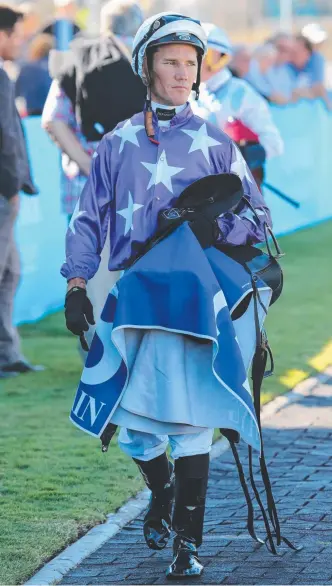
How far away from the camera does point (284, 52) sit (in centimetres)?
1823

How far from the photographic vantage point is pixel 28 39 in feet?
51.3

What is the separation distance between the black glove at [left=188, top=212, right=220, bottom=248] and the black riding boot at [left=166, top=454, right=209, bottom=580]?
71 centimetres

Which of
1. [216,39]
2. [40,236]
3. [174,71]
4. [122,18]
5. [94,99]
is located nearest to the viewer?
[174,71]

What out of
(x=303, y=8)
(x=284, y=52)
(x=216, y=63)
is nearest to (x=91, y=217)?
(x=216, y=63)

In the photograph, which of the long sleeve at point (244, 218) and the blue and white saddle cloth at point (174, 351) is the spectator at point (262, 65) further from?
the blue and white saddle cloth at point (174, 351)

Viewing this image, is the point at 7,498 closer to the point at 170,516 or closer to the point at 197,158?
the point at 170,516

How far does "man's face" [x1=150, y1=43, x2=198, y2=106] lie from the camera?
479 centimetres

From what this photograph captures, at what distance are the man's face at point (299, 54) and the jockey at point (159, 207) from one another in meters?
13.6

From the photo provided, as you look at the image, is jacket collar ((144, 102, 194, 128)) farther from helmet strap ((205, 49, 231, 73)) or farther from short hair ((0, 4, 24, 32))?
short hair ((0, 4, 24, 32))

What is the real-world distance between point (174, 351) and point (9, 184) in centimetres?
397

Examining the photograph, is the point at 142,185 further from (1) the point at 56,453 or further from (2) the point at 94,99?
(2) the point at 94,99

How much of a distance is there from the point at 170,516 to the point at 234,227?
42.4 inches

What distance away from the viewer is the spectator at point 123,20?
848 cm

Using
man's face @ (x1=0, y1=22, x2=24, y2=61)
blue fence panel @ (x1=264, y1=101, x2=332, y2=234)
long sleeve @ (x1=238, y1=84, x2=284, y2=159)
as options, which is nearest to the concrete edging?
long sleeve @ (x1=238, y1=84, x2=284, y2=159)
